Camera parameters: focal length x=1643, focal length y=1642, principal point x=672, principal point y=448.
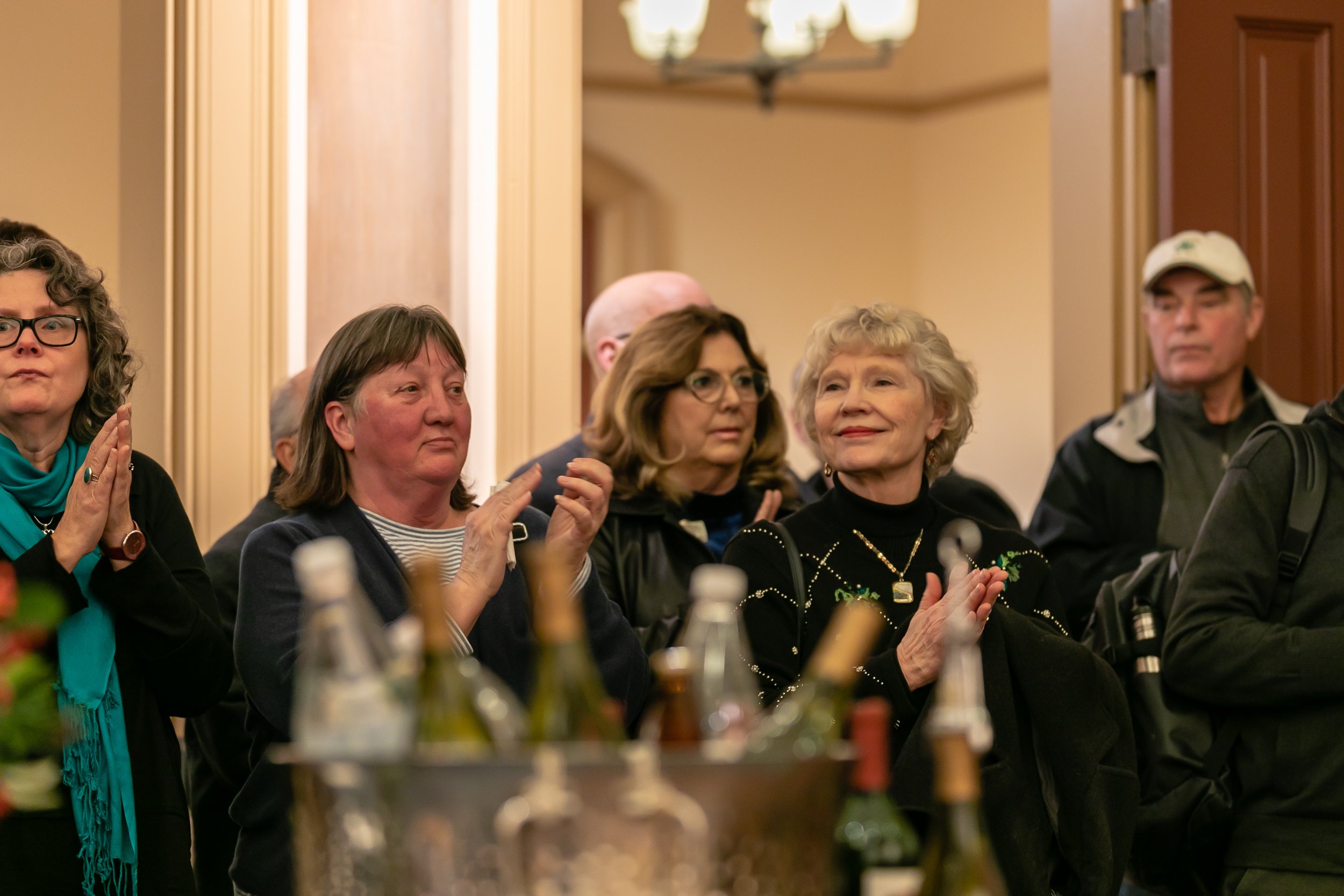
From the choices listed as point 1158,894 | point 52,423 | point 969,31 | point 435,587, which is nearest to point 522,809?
point 435,587

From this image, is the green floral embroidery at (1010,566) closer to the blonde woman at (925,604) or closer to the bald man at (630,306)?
the blonde woman at (925,604)

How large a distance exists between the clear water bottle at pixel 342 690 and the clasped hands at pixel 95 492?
4.14 ft

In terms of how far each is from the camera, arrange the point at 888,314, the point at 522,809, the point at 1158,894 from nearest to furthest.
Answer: the point at 522,809 < the point at 888,314 < the point at 1158,894

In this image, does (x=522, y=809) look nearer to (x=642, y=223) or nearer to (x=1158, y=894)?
(x=1158, y=894)

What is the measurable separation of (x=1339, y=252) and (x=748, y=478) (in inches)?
78.9

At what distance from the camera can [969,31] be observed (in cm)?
1086

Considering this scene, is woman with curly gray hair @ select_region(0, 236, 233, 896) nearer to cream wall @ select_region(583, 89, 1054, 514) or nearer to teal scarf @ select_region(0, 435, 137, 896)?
teal scarf @ select_region(0, 435, 137, 896)

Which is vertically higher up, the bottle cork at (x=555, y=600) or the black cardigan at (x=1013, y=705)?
the bottle cork at (x=555, y=600)

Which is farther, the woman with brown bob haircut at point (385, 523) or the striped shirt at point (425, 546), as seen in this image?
the striped shirt at point (425, 546)

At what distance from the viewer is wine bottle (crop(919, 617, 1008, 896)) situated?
56.2 inches

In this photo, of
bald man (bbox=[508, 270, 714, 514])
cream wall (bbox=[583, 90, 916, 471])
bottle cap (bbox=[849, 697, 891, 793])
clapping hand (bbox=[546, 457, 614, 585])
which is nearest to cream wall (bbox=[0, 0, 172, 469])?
bald man (bbox=[508, 270, 714, 514])

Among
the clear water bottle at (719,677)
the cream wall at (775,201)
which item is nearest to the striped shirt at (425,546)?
the clear water bottle at (719,677)

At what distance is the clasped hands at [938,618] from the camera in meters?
2.62

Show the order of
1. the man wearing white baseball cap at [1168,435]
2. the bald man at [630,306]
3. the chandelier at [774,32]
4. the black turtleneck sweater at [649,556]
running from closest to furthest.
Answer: the black turtleneck sweater at [649,556], the man wearing white baseball cap at [1168,435], the bald man at [630,306], the chandelier at [774,32]
